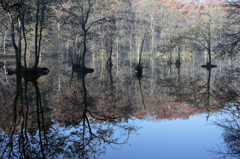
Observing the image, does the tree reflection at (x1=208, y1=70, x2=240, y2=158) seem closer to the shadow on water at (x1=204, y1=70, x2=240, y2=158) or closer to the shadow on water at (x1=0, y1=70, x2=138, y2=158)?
the shadow on water at (x1=204, y1=70, x2=240, y2=158)

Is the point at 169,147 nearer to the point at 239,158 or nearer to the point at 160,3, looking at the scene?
the point at 239,158

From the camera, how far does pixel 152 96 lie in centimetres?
1245

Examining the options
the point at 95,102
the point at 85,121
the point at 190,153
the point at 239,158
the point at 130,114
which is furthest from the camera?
the point at 95,102

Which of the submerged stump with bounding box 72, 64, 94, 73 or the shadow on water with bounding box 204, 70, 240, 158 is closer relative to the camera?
the shadow on water with bounding box 204, 70, 240, 158

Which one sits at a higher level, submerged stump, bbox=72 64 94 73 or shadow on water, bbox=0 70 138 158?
submerged stump, bbox=72 64 94 73

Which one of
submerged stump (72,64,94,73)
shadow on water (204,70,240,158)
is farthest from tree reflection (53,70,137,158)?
submerged stump (72,64,94,73)

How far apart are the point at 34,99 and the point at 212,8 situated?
86564 millimetres

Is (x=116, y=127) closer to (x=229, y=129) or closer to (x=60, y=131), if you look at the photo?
(x=60, y=131)

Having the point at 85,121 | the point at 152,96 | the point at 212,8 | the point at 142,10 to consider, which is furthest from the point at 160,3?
the point at 85,121

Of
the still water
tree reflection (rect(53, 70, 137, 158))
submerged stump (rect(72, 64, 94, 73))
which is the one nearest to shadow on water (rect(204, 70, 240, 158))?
the still water

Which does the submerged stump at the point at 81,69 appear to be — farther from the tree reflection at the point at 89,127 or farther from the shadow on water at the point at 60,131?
the shadow on water at the point at 60,131

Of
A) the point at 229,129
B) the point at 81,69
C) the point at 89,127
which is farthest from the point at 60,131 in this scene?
the point at 81,69

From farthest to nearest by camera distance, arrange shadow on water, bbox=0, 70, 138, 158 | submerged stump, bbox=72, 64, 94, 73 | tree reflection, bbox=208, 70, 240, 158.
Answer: submerged stump, bbox=72, 64, 94, 73 < tree reflection, bbox=208, 70, 240, 158 < shadow on water, bbox=0, 70, 138, 158

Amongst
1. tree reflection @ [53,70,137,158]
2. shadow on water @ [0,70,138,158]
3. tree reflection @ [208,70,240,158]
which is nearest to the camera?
shadow on water @ [0,70,138,158]
